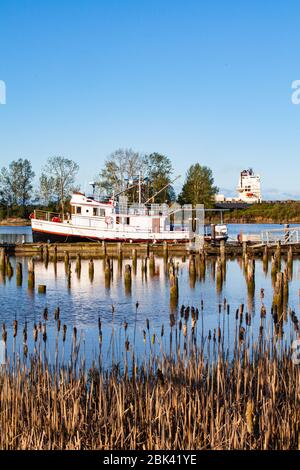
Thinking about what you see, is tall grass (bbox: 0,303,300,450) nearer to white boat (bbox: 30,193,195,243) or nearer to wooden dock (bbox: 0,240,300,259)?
wooden dock (bbox: 0,240,300,259)

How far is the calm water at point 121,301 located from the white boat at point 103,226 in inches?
433

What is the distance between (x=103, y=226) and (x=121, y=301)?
2555 cm

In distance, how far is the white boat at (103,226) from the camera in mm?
51406

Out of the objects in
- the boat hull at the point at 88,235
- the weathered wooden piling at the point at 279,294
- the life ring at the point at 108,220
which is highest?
the life ring at the point at 108,220

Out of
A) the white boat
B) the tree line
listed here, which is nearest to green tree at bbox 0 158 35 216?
the tree line

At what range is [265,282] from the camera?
33.9m

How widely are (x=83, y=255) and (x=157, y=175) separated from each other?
3730cm

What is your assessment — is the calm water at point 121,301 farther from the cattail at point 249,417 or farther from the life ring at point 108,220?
the life ring at point 108,220

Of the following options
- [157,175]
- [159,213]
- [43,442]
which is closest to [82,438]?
[43,442]

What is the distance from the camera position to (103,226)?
170ft

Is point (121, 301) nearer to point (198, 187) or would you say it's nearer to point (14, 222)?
point (198, 187)

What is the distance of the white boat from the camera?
5141 cm

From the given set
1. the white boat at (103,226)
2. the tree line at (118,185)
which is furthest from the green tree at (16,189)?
the white boat at (103,226)

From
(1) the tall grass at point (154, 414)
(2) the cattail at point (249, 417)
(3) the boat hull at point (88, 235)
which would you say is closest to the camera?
(2) the cattail at point (249, 417)
